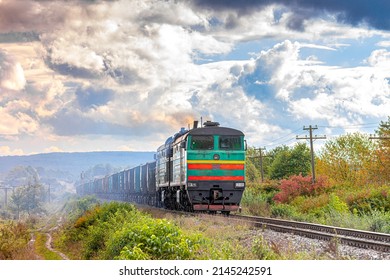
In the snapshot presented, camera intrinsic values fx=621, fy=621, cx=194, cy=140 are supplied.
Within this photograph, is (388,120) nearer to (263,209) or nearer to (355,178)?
(355,178)

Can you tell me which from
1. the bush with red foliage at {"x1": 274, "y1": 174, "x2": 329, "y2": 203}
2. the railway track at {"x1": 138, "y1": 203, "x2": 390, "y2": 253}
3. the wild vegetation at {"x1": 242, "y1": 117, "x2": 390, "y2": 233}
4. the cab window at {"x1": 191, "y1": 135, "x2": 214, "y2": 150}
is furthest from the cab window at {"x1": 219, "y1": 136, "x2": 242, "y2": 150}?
the bush with red foliage at {"x1": 274, "y1": 174, "x2": 329, "y2": 203}

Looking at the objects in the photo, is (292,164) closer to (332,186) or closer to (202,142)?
(332,186)

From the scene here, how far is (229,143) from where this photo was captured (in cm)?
3030

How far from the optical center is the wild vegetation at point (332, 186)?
95.7ft

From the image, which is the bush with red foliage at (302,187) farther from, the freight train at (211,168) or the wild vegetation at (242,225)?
the freight train at (211,168)

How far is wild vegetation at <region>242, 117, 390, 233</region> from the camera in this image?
29172mm

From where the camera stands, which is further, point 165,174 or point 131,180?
point 131,180

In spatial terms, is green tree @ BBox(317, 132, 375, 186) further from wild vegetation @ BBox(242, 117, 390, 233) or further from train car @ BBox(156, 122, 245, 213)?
train car @ BBox(156, 122, 245, 213)

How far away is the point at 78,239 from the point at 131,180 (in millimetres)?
21306

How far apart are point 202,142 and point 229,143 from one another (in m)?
1.35

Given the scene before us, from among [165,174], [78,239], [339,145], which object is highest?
[339,145]
